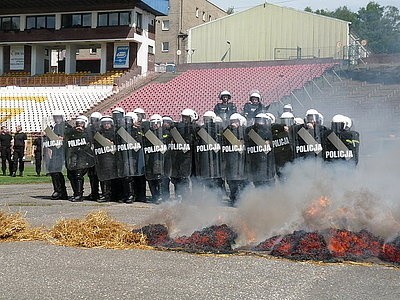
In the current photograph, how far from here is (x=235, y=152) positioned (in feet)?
42.3

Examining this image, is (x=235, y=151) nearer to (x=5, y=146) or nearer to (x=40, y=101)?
(x=5, y=146)

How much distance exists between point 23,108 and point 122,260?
35183 millimetres

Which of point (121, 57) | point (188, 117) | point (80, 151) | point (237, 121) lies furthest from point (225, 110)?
point (121, 57)

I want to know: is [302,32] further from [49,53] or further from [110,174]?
[110,174]

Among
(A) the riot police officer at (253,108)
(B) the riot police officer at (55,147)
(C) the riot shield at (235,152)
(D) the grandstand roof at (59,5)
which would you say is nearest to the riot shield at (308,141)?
(C) the riot shield at (235,152)

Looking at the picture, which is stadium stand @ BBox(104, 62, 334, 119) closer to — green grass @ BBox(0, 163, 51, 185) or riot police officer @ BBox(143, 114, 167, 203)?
green grass @ BBox(0, 163, 51, 185)

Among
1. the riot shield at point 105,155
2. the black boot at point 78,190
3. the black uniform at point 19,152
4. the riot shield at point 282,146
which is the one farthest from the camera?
the black uniform at point 19,152

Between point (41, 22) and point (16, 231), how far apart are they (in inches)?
1670

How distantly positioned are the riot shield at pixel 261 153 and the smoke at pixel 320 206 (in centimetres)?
96

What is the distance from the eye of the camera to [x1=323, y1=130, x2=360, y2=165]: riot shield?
12.2 meters

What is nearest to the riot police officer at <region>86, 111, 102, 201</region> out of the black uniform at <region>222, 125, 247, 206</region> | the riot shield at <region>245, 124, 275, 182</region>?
the black uniform at <region>222, 125, 247, 206</region>

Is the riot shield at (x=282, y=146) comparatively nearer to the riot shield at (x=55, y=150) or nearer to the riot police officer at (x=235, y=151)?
the riot police officer at (x=235, y=151)

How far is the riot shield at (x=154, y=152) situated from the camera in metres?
13.8

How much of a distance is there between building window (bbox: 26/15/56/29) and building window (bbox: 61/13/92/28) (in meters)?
0.92
